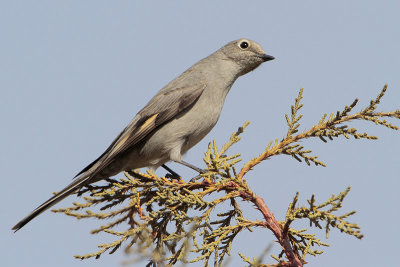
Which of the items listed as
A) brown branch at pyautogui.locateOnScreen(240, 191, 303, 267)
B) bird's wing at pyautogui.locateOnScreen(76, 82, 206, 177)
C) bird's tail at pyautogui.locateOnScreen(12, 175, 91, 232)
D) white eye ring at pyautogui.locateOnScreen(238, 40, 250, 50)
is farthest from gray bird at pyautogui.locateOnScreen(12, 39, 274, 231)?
brown branch at pyautogui.locateOnScreen(240, 191, 303, 267)

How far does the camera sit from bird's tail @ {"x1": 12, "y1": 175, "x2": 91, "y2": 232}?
5.55 meters

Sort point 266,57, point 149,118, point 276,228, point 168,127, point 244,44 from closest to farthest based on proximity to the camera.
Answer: point 276,228 → point 168,127 → point 149,118 → point 266,57 → point 244,44

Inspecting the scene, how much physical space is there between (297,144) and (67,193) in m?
2.76

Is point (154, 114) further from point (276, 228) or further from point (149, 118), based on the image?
point (276, 228)

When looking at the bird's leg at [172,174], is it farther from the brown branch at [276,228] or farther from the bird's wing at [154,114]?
the brown branch at [276,228]

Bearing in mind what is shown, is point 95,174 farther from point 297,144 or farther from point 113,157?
point 297,144

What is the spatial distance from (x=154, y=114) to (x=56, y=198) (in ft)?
5.64

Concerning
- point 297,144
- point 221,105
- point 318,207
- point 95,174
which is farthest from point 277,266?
point 221,105

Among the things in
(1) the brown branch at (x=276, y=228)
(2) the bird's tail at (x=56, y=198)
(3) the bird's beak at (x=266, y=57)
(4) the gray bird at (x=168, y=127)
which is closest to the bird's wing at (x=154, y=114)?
(4) the gray bird at (x=168, y=127)

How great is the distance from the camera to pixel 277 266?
12.7ft

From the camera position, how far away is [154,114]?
6574 mm

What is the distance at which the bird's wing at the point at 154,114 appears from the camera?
20.5 feet

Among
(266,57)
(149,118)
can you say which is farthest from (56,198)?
(266,57)

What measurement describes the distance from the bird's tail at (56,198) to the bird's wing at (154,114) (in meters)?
0.32
